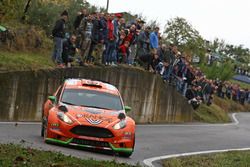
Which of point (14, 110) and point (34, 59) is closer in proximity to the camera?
point (14, 110)

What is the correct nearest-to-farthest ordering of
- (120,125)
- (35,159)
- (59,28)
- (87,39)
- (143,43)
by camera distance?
(35,159) < (120,125) < (59,28) < (87,39) < (143,43)

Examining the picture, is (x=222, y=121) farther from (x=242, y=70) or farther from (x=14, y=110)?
(x=242, y=70)

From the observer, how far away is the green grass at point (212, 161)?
15274 millimetres

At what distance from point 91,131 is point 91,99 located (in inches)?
68.5

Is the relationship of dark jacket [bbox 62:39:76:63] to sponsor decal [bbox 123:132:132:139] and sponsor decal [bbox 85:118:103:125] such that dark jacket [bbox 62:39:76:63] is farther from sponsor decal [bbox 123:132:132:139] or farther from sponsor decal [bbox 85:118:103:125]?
sponsor decal [bbox 85:118:103:125]

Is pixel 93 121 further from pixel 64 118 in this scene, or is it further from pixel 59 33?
pixel 59 33

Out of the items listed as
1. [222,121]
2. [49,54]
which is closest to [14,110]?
[49,54]

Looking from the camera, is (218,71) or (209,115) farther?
(218,71)

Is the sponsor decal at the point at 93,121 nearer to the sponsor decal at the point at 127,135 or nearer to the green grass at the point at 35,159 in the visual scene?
the sponsor decal at the point at 127,135

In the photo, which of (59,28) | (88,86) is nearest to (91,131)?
(88,86)

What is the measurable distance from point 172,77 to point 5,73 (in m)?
12.9

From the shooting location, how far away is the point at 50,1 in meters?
34.2

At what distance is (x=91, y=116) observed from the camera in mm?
14492

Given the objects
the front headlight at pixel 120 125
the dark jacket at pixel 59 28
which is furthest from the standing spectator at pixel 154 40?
the front headlight at pixel 120 125
